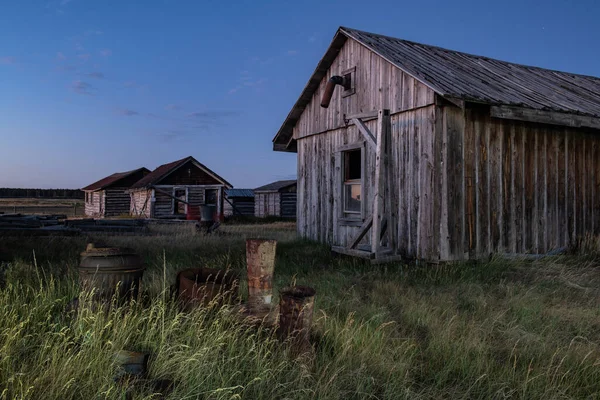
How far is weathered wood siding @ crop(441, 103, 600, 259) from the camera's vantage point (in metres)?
8.55

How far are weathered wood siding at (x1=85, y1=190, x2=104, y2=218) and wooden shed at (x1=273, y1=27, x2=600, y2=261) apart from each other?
1327 inches

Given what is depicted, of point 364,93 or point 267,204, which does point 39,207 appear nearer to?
point 267,204

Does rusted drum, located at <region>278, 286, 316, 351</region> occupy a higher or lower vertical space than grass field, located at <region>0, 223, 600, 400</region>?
higher

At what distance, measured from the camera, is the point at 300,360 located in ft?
11.3

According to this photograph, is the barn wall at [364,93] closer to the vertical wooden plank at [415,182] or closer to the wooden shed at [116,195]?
the vertical wooden plank at [415,182]

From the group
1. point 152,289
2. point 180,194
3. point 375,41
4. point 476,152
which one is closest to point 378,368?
point 152,289

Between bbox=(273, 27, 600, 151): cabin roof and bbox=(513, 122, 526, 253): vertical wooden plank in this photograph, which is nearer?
bbox=(273, 27, 600, 151): cabin roof

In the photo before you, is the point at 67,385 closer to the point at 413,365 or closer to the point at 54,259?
the point at 413,365

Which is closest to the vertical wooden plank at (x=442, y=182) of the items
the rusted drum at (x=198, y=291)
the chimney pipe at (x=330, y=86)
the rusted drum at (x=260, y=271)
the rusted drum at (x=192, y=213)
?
the chimney pipe at (x=330, y=86)

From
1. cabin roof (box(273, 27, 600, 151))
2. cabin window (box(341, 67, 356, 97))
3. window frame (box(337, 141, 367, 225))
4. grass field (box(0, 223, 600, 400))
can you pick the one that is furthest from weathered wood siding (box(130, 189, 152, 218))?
grass field (box(0, 223, 600, 400))

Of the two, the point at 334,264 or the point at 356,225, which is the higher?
the point at 356,225

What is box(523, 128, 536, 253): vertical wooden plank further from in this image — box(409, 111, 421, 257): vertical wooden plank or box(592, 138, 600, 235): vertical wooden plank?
box(409, 111, 421, 257): vertical wooden plank

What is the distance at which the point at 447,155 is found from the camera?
8430mm

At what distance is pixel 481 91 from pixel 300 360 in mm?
6737
